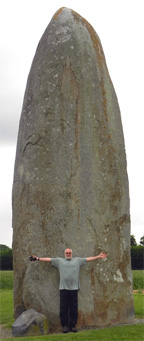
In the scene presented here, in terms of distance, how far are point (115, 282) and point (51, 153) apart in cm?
255

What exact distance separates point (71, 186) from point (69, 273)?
1517 mm

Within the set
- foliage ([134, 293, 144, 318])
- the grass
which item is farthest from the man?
foliage ([134, 293, 144, 318])

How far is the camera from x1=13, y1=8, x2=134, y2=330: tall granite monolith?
783 cm

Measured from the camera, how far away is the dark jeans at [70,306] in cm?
741

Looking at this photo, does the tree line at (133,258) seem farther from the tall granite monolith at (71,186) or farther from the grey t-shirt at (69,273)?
the grey t-shirt at (69,273)

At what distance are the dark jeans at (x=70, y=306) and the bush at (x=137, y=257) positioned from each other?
15.2m

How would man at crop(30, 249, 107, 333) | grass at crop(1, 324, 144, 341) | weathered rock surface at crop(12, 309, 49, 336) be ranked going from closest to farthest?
grass at crop(1, 324, 144, 341) → weathered rock surface at crop(12, 309, 49, 336) → man at crop(30, 249, 107, 333)

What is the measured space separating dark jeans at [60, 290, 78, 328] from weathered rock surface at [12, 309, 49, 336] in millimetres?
313

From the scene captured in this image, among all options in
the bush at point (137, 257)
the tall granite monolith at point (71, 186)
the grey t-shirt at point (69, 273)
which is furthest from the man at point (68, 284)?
the bush at point (137, 257)

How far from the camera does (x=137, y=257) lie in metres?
22.9

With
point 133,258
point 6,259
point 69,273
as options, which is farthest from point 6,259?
point 69,273

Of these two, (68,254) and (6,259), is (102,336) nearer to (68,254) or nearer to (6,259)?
(68,254)

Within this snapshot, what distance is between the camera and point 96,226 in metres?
8.00

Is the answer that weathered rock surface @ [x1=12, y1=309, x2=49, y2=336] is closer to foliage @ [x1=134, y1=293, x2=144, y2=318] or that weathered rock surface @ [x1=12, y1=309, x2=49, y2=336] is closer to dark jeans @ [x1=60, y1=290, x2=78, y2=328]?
dark jeans @ [x1=60, y1=290, x2=78, y2=328]
